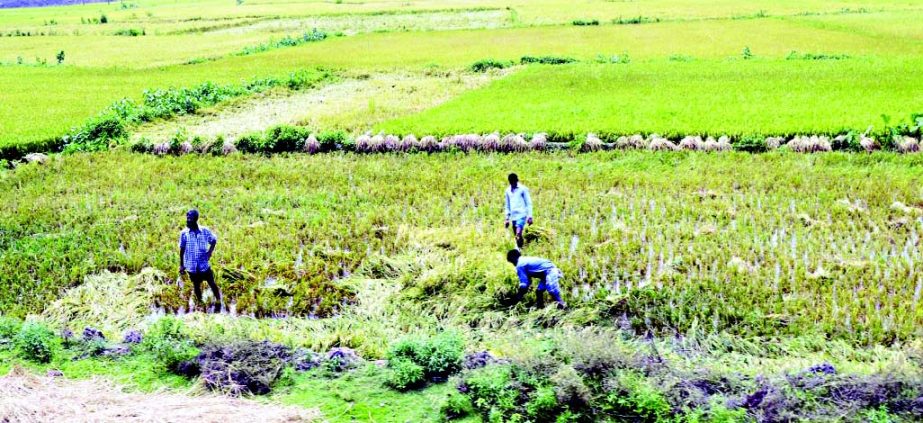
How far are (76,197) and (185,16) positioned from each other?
5673 cm

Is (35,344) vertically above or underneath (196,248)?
underneath

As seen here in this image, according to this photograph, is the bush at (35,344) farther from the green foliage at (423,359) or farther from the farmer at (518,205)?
the farmer at (518,205)

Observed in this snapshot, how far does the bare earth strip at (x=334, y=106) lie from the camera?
19406 millimetres

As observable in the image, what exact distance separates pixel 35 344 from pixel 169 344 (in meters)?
1.39

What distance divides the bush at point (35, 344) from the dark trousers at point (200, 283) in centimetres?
154

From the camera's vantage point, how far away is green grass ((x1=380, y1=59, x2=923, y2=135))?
52.4 ft

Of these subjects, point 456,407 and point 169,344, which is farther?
point 169,344

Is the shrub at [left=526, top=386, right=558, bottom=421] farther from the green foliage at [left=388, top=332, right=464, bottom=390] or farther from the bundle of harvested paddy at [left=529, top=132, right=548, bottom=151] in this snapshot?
the bundle of harvested paddy at [left=529, top=132, right=548, bottom=151]

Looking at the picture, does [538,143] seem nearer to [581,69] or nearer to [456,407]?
[456,407]

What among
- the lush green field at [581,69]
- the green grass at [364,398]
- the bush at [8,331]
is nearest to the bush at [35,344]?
the bush at [8,331]

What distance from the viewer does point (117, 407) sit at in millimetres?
6324

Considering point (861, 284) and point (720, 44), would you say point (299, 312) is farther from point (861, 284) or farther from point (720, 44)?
point (720, 44)

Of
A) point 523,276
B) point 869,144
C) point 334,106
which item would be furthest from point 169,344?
point 334,106

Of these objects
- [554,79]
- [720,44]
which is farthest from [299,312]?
[720,44]
